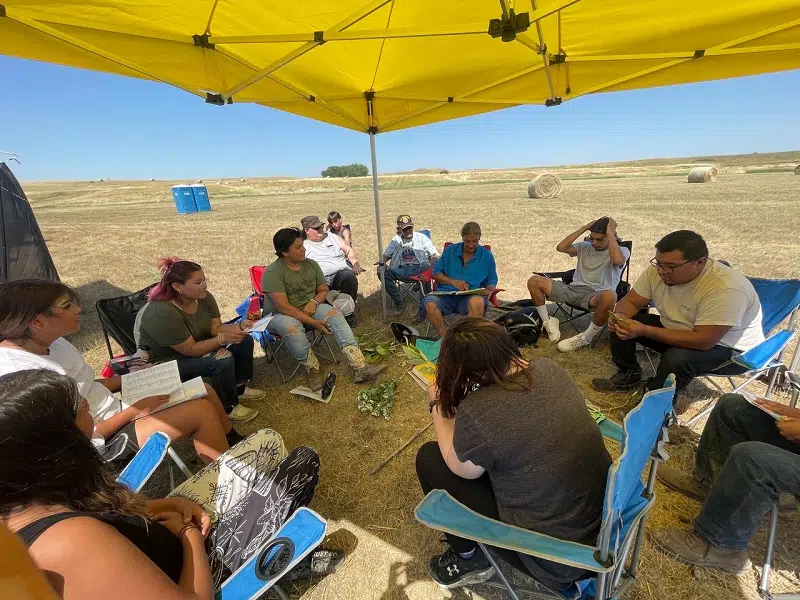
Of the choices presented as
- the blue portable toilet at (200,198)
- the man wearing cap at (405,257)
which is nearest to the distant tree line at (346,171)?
the blue portable toilet at (200,198)

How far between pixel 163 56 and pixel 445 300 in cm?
349

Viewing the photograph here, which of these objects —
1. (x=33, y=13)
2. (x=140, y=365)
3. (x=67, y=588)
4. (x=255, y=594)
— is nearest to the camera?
(x=67, y=588)

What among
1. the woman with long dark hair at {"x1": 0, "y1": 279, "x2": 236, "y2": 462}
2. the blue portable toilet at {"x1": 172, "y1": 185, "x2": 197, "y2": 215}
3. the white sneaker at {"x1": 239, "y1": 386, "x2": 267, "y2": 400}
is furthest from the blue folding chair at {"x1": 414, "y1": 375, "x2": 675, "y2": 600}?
the blue portable toilet at {"x1": 172, "y1": 185, "x2": 197, "y2": 215}

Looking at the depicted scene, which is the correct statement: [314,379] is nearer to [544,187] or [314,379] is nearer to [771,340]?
[771,340]

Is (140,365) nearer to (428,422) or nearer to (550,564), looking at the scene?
(428,422)

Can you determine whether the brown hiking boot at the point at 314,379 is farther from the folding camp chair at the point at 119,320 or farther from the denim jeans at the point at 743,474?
the denim jeans at the point at 743,474

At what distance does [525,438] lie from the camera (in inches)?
53.8

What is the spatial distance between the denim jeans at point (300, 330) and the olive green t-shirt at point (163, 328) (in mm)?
787

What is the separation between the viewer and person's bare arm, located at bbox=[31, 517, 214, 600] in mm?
868

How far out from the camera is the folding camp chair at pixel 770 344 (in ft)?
8.82

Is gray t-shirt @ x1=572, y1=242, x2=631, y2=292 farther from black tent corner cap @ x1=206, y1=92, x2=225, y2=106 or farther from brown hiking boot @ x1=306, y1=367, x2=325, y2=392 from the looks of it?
black tent corner cap @ x1=206, y1=92, x2=225, y2=106

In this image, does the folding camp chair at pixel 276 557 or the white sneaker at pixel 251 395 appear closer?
the folding camp chair at pixel 276 557

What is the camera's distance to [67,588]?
86cm

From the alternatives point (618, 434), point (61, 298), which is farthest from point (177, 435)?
point (618, 434)
